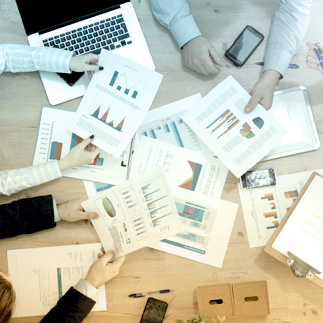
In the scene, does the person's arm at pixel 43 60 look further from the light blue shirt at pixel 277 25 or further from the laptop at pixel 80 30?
the light blue shirt at pixel 277 25

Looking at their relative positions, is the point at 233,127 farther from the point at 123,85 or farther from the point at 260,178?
the point at 123,85

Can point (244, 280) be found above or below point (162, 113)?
below

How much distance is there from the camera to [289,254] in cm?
117

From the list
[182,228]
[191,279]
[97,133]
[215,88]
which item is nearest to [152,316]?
[191,279]

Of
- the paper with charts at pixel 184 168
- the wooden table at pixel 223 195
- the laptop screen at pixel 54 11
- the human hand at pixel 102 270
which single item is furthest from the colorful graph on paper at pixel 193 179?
the laptop screen at pixel 54 11

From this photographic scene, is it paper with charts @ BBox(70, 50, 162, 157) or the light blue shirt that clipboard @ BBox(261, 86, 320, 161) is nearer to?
the light blue shirt

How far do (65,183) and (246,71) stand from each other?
70 centimetres

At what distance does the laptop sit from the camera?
1.23 m

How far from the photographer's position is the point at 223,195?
125 cm

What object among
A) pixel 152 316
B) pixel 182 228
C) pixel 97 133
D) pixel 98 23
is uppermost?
pixel 98 23

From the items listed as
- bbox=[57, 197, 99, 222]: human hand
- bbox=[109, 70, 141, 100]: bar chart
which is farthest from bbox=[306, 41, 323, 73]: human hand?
bbox=[57, 197, 99, 222]: human hand

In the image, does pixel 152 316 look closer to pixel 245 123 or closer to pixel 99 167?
pixel 99 167

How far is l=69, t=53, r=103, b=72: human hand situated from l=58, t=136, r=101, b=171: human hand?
0.21m

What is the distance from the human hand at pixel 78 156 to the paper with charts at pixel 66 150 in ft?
0.14
